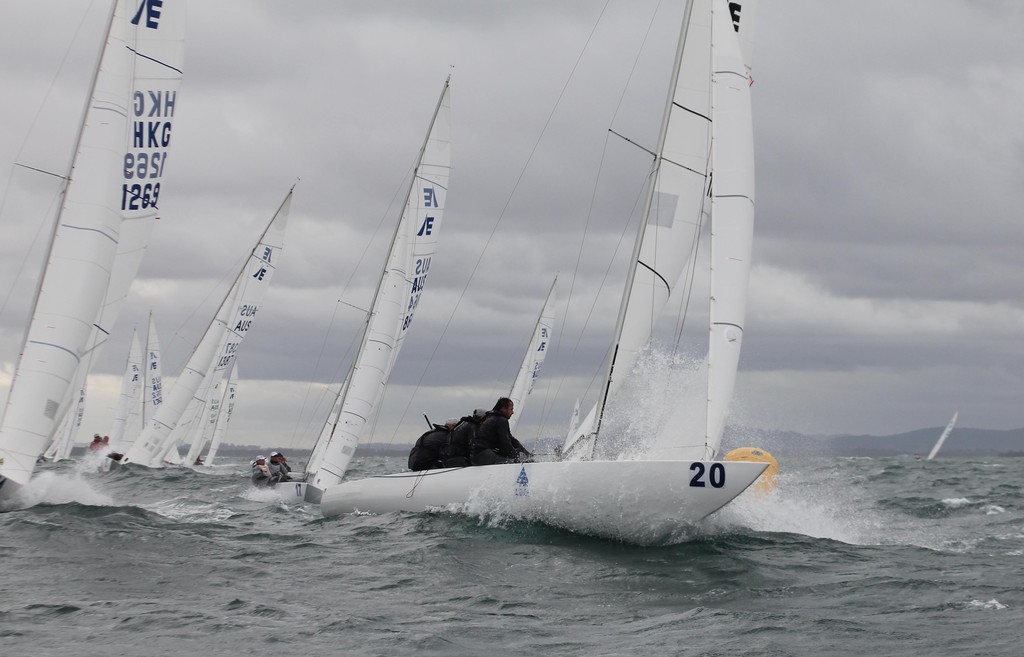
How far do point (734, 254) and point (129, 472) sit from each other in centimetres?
1670

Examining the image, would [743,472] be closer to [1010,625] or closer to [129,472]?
[1010,625]

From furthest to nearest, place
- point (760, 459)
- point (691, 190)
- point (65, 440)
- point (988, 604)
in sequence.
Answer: point (65, 440) → point (760, 459) → point (691, 190) → point (988, 604)

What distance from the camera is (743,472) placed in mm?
8695

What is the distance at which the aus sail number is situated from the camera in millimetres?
8711

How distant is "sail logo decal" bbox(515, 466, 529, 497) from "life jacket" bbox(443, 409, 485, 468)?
156 cm

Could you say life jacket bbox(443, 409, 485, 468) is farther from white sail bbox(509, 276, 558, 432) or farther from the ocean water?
white sail bbox(509, 276, 558, 432)

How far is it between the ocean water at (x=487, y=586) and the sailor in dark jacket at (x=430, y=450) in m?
0.90

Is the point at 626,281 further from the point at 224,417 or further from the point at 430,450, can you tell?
the point at 224,417

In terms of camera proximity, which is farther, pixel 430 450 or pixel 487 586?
pixel 430 450

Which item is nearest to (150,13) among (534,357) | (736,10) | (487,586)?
(736,10)

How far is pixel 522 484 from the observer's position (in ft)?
33.3

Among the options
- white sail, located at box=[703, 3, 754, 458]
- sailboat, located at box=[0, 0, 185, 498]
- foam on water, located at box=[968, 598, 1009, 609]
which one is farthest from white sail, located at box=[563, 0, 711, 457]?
sailboat, located at box=[0, 0, 185, 498]

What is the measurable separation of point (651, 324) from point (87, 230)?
5.95 m

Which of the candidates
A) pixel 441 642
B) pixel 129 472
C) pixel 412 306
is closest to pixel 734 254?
pixel 441 642
